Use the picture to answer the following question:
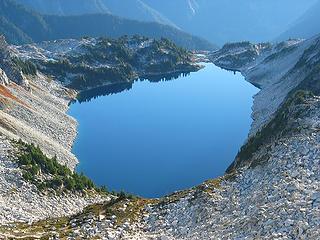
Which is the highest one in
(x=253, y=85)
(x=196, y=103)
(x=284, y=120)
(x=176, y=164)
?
(x=253, y=85)

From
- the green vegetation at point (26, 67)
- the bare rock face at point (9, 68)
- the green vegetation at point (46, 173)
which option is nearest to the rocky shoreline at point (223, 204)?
the green vegetation at point (46, 173)

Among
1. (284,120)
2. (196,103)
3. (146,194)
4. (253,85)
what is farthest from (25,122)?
(253,85)

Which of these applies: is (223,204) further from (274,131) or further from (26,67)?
(26,67)

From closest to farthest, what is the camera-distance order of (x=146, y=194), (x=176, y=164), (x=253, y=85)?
(x=146, y=194) < (x=176, y=164) < (x=253, y=85)

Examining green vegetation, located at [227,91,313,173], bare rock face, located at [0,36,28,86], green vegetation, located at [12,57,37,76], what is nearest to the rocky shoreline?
green vegetation, located at [227,91,313,173]

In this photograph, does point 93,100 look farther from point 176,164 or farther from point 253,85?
point 176,164

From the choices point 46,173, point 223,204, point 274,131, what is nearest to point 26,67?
point 46,173

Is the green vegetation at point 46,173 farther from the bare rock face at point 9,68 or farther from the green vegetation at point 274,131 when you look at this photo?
the bare rock face at point 9,68

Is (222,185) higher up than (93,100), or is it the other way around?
(93,100)

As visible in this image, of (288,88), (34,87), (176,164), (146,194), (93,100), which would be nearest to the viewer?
(146,194)
